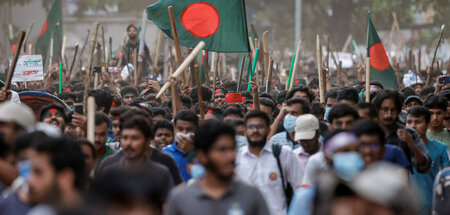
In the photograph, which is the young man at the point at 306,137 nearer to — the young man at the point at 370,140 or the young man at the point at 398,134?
the young man at the point at 398,134

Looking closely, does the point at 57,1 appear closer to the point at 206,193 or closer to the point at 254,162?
the point at 254,162

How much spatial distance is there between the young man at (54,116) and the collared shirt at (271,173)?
5.92ft

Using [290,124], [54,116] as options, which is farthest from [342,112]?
[54,116]

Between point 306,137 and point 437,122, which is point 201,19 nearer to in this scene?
point 437,122

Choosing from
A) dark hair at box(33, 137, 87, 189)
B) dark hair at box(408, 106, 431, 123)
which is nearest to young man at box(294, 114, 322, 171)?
dark hair at box(408, 106, 431, 123)

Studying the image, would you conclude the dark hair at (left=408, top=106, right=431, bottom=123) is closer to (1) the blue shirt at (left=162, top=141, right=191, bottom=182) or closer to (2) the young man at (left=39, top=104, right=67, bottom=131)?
(1) the blue shirt at (left=162, top=141, right=191, bottom=182)

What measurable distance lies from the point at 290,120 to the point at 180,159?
1270 mm

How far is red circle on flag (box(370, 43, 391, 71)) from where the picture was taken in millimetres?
12234

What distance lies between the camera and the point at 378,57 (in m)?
12.3

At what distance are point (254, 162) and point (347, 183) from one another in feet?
8.00

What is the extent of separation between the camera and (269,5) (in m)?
40.9

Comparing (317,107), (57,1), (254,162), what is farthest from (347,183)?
(57,1)

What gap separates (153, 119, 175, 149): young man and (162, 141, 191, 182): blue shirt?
55 cm

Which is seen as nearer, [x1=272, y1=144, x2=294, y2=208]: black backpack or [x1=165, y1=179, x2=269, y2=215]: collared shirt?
[x1=165, y1=179, x2=269, y2=215]: collared shirt
